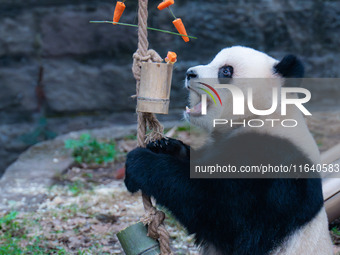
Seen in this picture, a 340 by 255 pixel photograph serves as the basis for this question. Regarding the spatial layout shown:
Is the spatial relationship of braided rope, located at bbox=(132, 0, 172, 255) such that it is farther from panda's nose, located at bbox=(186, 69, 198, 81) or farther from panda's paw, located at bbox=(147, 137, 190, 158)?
panda's nose, located at bbox=(186, 69, 198, 81)

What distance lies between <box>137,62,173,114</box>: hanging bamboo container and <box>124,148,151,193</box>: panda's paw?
0.32m

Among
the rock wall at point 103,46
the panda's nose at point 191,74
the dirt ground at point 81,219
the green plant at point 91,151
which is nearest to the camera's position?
the panda's nose at point 191,74

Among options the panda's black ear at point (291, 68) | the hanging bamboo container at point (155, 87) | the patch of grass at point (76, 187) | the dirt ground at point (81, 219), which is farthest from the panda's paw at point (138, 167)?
the patch of grass at point (76, 187)

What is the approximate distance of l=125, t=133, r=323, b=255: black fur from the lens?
252 centimetres

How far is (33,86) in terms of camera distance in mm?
6387

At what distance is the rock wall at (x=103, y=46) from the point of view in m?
6.25

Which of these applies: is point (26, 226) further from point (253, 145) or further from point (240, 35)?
point (240, 35)

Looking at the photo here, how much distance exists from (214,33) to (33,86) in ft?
8.26

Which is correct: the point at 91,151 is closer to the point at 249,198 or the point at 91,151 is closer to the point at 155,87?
the point at 155,87

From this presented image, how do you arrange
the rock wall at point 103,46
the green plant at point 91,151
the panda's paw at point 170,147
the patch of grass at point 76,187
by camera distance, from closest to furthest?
the panda's paw at point 170,147, the patch of grass at point 76,187, the green plant at point 91,151, the rock wall at point 103,46

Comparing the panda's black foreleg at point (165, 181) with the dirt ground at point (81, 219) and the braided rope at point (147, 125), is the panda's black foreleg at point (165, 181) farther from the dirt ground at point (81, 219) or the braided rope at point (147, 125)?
the dirt ground at point (81, 219)

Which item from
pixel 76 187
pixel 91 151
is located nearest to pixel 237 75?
pixel 76 187

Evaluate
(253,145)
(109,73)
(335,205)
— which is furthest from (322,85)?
(253,145)

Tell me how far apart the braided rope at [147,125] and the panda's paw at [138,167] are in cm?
7
